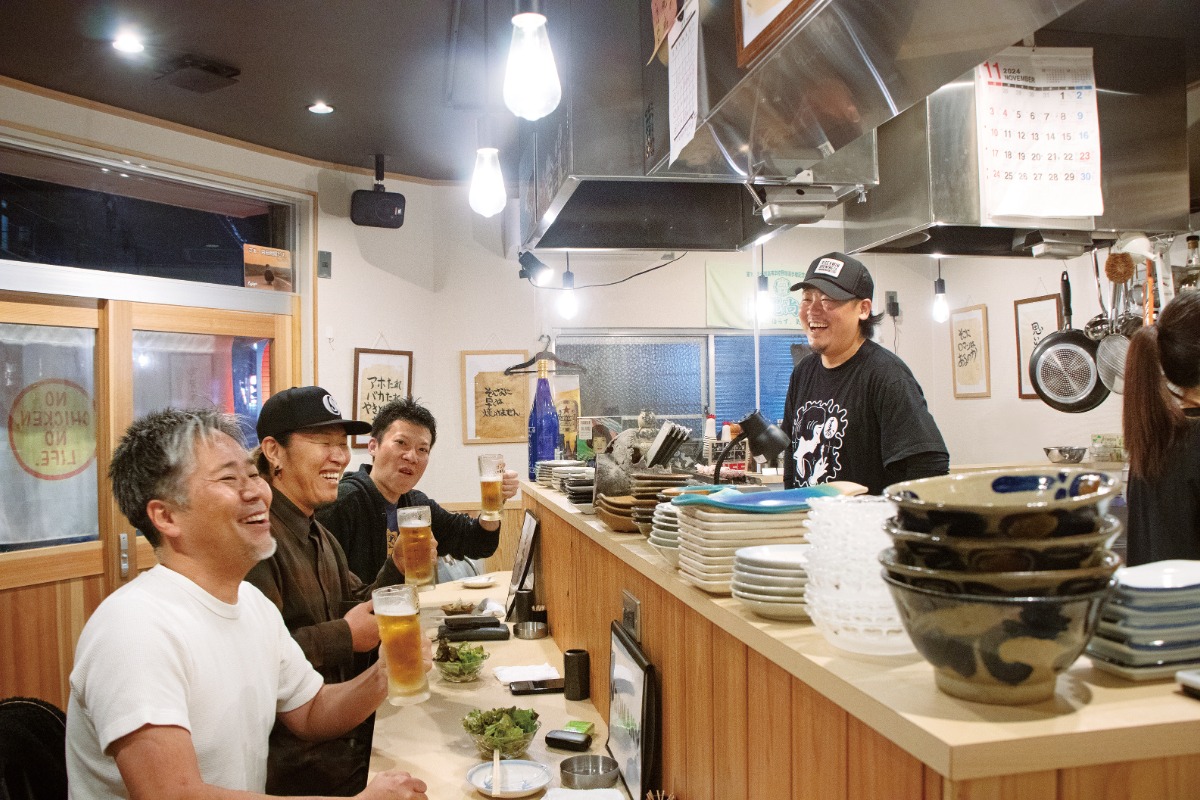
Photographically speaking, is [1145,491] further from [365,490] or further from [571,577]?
[365,490]

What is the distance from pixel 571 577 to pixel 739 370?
18.3 ft

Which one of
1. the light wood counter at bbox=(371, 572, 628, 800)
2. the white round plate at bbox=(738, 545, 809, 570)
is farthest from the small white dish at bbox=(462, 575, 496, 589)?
the white round plate at bbox=(738, 545, 809, 570)

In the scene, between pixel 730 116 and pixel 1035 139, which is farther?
pixel 1035 139

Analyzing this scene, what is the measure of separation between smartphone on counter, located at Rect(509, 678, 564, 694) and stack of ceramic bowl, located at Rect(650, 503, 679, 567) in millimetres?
1049

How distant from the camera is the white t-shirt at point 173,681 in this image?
5.30ft

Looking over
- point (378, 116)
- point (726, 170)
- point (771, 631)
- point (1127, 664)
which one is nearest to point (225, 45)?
point (378, 116)

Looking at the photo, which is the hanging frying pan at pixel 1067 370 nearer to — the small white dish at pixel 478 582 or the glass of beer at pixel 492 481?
the glass of beer at pixel 492 481

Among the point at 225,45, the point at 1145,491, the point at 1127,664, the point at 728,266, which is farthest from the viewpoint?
the point at 728,266

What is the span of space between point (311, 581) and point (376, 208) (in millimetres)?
3935

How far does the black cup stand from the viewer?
8.41ft

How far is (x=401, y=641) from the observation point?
83.0 inches

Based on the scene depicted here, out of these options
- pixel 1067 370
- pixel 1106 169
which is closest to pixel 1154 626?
pixel 1106 169

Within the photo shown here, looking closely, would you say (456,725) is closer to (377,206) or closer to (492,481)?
(492,481)

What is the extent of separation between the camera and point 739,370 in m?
8.27
